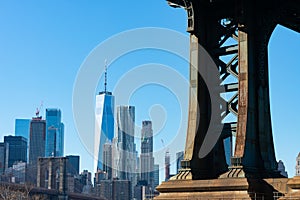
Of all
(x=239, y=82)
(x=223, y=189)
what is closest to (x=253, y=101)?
(x=239, y=82)

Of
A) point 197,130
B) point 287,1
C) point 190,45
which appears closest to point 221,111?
point 197,130

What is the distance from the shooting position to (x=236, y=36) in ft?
108

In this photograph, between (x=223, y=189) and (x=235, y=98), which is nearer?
(x=223, y=189)

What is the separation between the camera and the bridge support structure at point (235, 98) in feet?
96.0

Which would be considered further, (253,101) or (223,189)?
(253,101)

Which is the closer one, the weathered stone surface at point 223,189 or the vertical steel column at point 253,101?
the weathered stone surface at point 223,189

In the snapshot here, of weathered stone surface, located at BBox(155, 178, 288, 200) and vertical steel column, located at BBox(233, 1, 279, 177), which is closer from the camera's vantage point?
weathered stone surface, located at BBox(155, 178, 288, 200)

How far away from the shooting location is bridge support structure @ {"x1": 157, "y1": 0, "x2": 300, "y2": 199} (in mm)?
29266

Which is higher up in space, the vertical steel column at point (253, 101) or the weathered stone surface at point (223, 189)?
the vertical steel column at point (253, 101)

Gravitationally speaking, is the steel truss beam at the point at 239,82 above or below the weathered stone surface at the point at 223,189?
above

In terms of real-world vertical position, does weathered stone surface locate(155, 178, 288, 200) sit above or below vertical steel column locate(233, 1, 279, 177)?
below

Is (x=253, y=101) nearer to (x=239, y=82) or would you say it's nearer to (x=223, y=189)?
(x=239, y=82)

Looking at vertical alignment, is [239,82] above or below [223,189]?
above

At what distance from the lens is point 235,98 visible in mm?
32500
